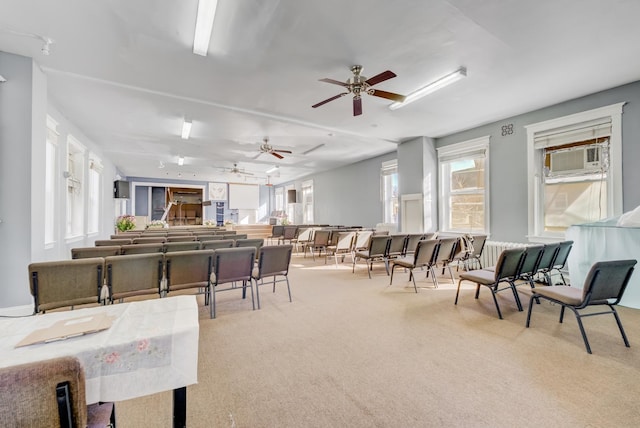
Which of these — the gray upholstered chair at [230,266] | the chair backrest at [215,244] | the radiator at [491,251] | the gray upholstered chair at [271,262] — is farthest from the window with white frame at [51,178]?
the radiator at [491,251]

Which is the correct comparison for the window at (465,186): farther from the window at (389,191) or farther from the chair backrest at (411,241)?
the window at (389,191)

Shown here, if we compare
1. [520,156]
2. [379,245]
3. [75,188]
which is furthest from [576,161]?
[75,188]

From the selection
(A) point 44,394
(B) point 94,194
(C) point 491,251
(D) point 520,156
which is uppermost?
(D) point 520,156

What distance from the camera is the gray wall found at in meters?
4.06

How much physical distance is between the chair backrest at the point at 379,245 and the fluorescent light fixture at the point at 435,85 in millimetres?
2400

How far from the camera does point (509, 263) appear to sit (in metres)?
3.26

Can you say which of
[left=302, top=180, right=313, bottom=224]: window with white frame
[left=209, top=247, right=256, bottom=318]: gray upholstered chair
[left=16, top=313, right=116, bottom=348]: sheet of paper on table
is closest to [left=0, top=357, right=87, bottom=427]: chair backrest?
[left=16, top=313, right=116, bottom=348]: sheet of paper on table

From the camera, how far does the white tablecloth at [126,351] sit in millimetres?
1044

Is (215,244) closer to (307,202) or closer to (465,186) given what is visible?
(465,186)

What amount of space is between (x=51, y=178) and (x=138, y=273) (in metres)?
3.56

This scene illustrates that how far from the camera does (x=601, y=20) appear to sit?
2764 mm

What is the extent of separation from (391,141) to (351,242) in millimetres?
3036

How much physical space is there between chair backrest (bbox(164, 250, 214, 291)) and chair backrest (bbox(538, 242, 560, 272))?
13.9 ft

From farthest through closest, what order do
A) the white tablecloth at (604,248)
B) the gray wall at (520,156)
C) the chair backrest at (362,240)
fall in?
the chair backrest at (362,240), the gray wall at (520,156), the white tablecloth at (604,248)
